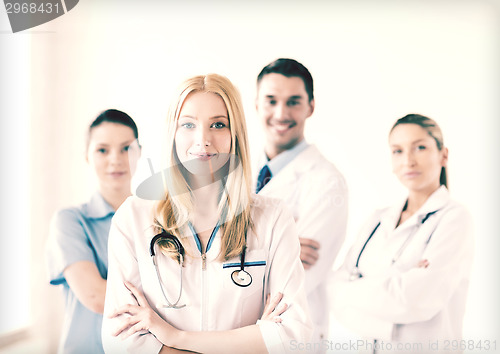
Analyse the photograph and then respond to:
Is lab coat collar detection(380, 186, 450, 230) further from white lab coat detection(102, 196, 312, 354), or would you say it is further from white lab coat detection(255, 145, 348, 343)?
white lab coat detection(102, 196, 312, 354)

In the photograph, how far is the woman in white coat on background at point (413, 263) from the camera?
78.7 inches

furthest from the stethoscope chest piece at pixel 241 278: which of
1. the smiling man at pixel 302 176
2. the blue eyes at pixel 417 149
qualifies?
the blue eyes at pixel 417 149

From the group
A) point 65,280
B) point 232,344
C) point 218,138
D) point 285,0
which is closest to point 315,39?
point 285,0

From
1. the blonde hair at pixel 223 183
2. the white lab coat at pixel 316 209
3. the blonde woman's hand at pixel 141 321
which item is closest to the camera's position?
the blonde woman's hand at pixel 141 321

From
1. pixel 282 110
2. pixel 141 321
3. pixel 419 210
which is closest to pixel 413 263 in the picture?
pixel 419 210

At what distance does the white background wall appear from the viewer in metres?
2.06

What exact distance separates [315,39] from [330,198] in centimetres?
66

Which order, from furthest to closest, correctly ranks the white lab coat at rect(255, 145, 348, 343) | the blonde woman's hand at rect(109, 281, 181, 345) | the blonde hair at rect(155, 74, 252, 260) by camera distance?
the white lab coat at rect(255, 145, 348, 343), the blonde hair at rect(155, 74, 252, 260), the blonde woman's hand at rect(109, 281, 181, 345)

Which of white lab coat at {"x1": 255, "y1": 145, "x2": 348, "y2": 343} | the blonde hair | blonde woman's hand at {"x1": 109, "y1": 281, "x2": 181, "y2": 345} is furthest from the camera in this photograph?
white lab coat at {"x1": 255, "y1": 145, "x2": 348, "y2": 343}

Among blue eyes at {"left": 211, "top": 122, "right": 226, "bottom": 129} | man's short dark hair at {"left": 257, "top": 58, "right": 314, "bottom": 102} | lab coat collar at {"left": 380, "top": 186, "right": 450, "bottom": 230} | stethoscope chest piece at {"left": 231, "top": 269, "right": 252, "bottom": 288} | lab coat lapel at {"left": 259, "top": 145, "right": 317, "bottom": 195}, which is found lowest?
stethoscope chest piece at {"left": 231, "top": 269, "right": 252, "bottom": 288}

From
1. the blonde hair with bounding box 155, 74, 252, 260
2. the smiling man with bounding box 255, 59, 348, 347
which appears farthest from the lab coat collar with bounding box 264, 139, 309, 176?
the blonde hair with bounding box 155, 74, 252, 260

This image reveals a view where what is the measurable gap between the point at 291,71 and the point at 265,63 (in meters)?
0.11

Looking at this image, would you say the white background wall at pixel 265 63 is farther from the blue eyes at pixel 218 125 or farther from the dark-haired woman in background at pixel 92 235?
the blue eyes at pixel 218 125

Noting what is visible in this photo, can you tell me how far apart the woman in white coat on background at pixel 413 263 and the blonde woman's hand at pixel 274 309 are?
0.32 metres
